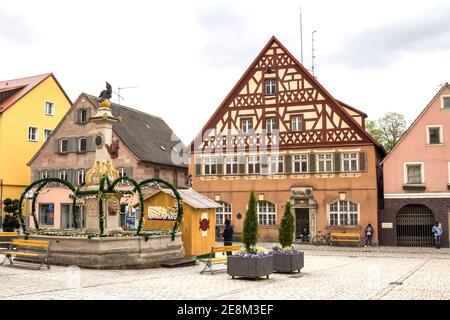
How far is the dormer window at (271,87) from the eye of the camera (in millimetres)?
34188

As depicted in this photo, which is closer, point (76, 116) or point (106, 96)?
point (106, 96)

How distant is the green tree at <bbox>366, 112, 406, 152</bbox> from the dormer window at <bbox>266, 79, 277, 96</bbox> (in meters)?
20.1

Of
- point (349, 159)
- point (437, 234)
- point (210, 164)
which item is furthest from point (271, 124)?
point (437, 234)

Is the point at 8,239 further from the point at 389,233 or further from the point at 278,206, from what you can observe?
the point at 389,233

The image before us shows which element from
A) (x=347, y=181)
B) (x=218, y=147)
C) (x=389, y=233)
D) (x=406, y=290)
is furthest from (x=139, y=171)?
(x=406, y=290)

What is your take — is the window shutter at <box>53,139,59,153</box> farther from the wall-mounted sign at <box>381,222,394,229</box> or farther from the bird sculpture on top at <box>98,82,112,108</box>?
the wall-mounted sign at <box>381,222,394,229</box>

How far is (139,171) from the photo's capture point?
36.7 m

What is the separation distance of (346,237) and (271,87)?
33.9ft

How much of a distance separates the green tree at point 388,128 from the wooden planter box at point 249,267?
38.9m

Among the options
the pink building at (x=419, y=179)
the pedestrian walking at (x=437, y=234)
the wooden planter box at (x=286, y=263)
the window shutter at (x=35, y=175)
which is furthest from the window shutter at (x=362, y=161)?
the window shutter at (x=35, y=175)

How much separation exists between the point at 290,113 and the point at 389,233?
362 inches

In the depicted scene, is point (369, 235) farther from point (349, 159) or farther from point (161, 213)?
point (161, 213)

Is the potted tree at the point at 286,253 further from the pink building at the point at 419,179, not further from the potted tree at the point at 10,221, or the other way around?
the potted tree at the point at 10,221

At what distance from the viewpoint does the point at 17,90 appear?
43.9m
